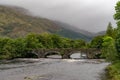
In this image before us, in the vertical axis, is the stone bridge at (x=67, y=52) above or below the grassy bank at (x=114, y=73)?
above

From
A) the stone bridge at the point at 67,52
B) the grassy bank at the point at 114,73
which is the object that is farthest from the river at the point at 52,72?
the stone bridge at the point at 67,52

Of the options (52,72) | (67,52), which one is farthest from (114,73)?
(67,52)

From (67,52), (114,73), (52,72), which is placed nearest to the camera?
(114,73)

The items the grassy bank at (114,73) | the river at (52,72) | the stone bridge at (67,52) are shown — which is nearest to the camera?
the grassy bank at (114,73)

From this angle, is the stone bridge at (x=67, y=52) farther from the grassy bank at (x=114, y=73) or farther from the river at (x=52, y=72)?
the grassy bank at (x=114, y=73)

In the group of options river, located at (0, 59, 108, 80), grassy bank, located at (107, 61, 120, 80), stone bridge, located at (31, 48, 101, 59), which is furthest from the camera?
stone bridge, located at (31, 48, 101, 59)

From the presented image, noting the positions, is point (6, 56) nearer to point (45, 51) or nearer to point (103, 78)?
point (45, 51)

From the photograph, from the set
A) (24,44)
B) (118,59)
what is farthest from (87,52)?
(118,59)

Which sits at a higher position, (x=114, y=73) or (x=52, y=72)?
(x=52, y=72)

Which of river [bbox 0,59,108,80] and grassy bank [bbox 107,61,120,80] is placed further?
river [bbox 0,59,108,80]

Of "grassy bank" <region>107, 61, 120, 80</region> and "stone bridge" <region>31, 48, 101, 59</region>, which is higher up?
"stone bridge" <region>31, 48, 101, 59</region>

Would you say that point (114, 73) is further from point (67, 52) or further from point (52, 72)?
point (67, 52)

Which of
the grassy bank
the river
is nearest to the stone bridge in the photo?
the river

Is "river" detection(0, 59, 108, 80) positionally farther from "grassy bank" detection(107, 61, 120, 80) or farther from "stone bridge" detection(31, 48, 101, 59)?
"stone bridge" detection(31, 48, 101, 59)
